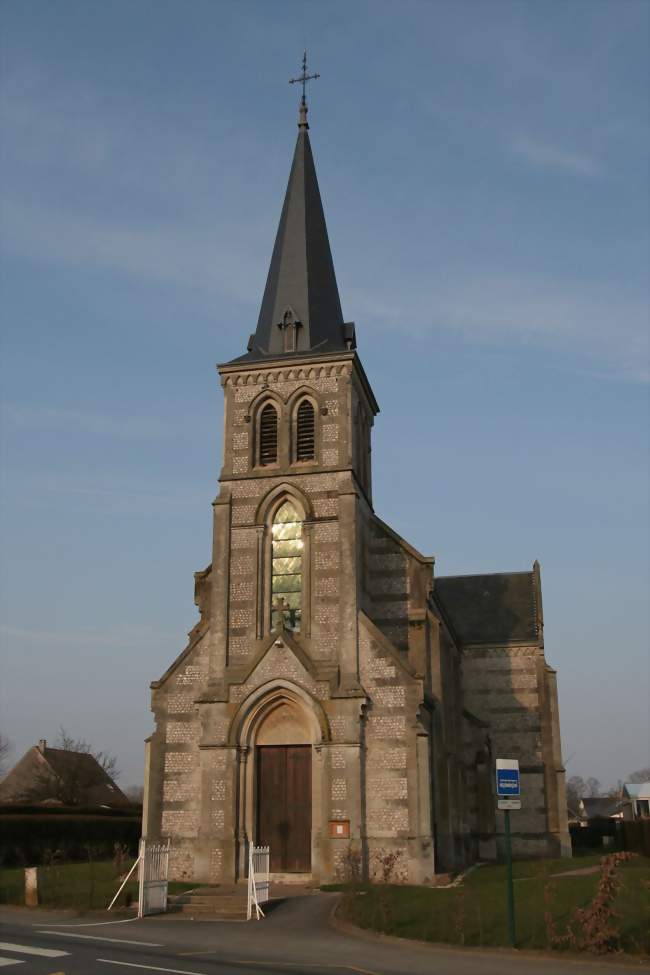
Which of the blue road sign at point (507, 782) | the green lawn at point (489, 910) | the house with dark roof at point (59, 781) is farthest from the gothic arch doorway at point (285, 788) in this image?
the house with dark roof at point (59, 781)

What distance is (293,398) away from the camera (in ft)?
100

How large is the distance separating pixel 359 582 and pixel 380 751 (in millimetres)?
5208

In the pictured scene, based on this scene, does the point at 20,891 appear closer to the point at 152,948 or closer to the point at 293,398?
the point at 152,948

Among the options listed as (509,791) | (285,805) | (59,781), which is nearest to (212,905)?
(285,805)

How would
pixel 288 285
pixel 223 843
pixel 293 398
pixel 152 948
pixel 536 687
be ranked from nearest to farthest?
pixel 152 948, pixel 223 843, pixel 293 398, pixel 288 285, pixel 536 687

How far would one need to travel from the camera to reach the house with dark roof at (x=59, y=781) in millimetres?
54806

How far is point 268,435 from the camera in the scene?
30562mm

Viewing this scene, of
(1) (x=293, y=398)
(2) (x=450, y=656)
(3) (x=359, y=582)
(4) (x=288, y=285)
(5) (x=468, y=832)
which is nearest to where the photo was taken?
(3) (x=359, y=582)

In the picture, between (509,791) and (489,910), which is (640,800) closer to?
(489,910)

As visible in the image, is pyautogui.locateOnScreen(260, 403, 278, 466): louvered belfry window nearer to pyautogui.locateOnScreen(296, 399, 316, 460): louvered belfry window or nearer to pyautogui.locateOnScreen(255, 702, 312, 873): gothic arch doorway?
pyautogui.locateOnScreen(296, 399, 316, 460): louvered belfry window

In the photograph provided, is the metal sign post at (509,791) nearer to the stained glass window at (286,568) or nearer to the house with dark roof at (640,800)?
the stained glass window at (286,568)

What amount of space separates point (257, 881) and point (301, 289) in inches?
780

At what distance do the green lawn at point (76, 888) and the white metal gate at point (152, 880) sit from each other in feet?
2.46

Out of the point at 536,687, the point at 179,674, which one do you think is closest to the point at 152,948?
the point at 179,674
